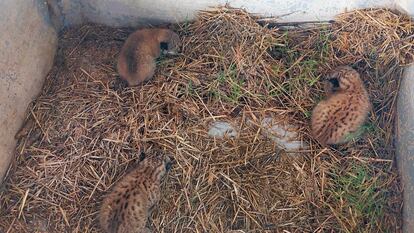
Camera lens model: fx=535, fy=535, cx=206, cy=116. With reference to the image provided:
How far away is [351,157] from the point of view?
4238 mm

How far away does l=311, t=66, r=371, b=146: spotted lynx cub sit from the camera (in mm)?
4152

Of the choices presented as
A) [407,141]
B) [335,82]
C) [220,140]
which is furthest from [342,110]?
[220,140]

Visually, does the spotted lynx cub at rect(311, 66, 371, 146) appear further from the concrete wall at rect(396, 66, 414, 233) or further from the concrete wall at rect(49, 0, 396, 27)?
the concrete wall at rect(49, 0, 396, 27)

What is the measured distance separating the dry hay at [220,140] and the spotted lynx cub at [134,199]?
0.47 feet

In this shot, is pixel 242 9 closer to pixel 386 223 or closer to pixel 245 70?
pixel 245 70

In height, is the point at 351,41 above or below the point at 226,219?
above

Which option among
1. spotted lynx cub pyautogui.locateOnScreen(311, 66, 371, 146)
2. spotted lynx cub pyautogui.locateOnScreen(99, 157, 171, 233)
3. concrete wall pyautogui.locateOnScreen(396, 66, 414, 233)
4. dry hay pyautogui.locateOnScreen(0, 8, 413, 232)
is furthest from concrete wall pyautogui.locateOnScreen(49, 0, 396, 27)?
spotted lynx cub pyautogui.locateOnScreen(99, 157, 171, 233)

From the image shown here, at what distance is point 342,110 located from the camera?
419 cm

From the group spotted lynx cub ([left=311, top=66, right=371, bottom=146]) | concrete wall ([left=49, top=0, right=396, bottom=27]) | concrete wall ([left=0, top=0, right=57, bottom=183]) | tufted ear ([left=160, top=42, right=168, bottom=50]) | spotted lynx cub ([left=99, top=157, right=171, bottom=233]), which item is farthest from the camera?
concrete wall ([left=49, top=0, right=396, bottom=27])

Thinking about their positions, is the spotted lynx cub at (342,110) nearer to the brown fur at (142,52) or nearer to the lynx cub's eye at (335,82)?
the lynx cub's eye at (335,82)

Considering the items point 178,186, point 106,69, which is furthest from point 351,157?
point 106,69

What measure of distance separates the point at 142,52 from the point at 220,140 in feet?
3.15

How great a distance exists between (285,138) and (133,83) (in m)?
1.31

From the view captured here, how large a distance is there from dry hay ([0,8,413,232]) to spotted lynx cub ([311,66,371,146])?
5.6 inches
